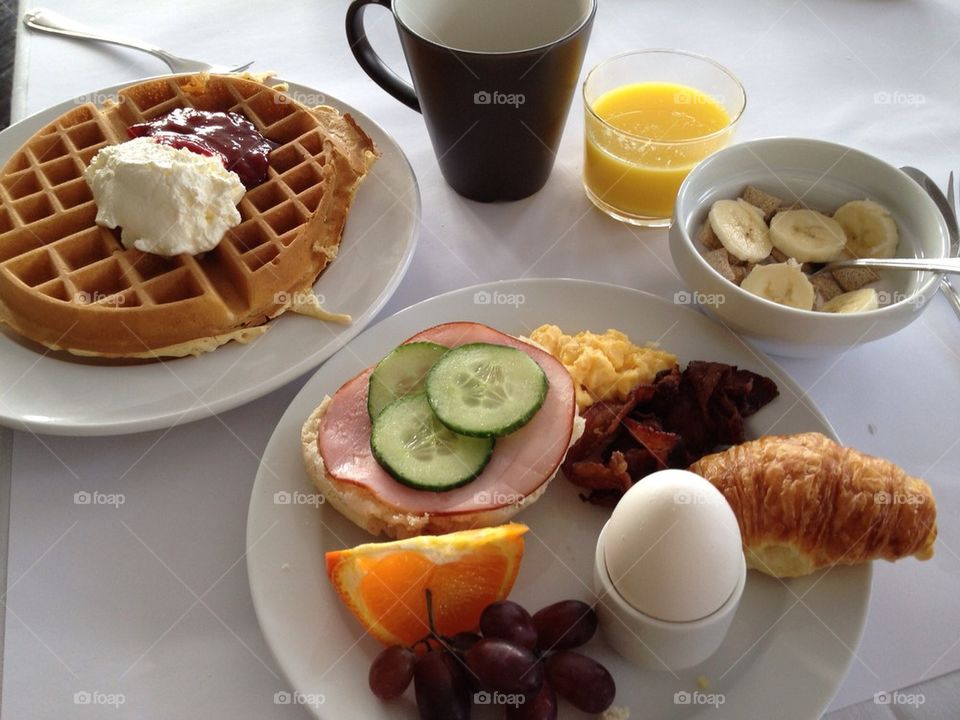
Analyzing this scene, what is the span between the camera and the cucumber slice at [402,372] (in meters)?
1.30

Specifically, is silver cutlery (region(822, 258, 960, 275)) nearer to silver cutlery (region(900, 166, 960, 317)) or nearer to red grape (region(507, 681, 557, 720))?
silver cutlery (region(900, 166, 960, 317))

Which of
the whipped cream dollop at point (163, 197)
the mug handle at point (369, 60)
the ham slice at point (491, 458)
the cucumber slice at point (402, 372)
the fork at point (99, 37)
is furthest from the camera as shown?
the fork at point (99, 37)

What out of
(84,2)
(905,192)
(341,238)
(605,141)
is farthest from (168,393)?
(84,2)

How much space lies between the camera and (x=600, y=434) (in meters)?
1.31

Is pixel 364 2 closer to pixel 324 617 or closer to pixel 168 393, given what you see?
pixel 168 393

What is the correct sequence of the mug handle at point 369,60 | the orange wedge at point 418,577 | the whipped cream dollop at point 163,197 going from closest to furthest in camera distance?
the orange wedge at point 418,577 < the whipped cream dollop at point 163,197 < the mug handle at point 369,60

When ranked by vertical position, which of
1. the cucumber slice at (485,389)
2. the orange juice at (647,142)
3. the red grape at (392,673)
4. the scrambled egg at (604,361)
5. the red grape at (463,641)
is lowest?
the red grape at (463,641)

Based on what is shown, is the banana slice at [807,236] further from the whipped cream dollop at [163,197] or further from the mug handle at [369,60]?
the whipped cream dollop at [163,197]

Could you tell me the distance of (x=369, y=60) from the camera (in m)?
1.72

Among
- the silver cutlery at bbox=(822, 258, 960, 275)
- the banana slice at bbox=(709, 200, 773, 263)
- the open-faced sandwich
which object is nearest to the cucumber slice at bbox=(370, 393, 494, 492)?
the open-faced sandwich

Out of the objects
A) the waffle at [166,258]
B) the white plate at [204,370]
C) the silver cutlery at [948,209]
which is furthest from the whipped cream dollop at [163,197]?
the silver cutlery at [948,209]

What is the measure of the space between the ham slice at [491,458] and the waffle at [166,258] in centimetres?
27

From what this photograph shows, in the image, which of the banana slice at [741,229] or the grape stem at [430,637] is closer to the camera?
the grape stem at [430,637]

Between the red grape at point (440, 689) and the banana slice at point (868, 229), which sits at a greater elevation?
the banana slice at point (868, 229)
